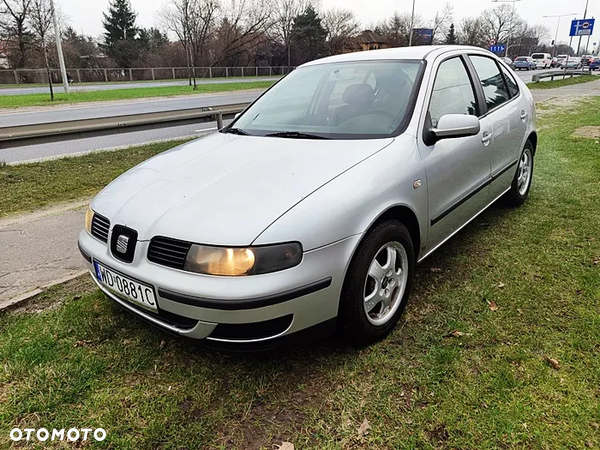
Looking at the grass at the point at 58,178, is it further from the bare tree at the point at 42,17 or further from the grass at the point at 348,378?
the bare tree at the point at 42,17

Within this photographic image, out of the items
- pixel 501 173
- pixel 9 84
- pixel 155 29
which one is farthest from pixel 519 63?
pixel 501 173

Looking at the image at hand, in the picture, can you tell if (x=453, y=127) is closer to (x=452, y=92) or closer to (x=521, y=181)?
(x=452, y=92)

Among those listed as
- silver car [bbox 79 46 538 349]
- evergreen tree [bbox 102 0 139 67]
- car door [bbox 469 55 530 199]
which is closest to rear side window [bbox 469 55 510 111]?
car door [bbox 469 55 530 199]

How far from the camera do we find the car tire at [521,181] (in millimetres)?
4539

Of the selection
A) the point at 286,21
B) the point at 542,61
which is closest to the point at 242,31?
the point at 286,21

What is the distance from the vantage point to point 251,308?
1966mm

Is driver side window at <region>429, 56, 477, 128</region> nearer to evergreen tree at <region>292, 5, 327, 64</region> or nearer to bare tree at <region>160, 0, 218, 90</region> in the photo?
bare tree at <region>160, 0, 218, 90</region>

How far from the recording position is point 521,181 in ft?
15.4

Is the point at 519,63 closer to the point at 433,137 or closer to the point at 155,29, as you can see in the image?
the point at 155,29

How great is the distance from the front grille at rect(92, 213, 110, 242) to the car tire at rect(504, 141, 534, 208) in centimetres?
377

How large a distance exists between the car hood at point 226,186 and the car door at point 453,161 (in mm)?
473

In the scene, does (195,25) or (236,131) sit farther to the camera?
(195,25)

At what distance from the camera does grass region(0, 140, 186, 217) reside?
5.43 m

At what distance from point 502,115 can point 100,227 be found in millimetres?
3338
